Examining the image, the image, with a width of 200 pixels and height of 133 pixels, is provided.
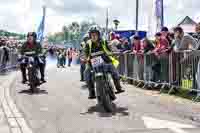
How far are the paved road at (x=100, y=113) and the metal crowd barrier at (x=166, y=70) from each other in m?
0.47

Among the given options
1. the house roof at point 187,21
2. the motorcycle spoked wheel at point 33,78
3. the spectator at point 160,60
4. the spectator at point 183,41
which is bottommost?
the motorcycle spoked wheel at point 33,78

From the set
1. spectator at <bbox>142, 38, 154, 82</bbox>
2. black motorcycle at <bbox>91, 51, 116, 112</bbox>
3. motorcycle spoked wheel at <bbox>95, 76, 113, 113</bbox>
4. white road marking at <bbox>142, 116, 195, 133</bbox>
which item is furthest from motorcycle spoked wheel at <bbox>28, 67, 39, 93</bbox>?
white road marking at <bbox>142, 116, 195, 133</bbox>

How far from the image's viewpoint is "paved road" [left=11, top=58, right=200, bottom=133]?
9695 mm

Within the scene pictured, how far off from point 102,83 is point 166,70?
13.1 ft

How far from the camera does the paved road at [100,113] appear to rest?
9.70 m

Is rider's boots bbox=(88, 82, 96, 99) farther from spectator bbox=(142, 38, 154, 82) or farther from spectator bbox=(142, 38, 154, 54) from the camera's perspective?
spectator bbox=(142, 38, 154, 54)

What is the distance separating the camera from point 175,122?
10188mm

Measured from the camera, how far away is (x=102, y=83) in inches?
451

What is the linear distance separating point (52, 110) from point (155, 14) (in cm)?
1254

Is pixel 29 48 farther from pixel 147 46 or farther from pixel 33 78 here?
pixel 147 46

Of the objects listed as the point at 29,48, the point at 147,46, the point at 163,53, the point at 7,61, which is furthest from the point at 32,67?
the point at 7,61

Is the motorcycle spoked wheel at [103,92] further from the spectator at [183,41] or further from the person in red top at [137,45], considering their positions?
the person in red top at [137,45]

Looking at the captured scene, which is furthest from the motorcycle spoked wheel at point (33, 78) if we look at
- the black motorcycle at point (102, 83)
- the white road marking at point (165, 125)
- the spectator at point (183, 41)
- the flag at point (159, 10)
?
the flag at point (159, 10)

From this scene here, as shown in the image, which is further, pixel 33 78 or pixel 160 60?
pixel 33 78
